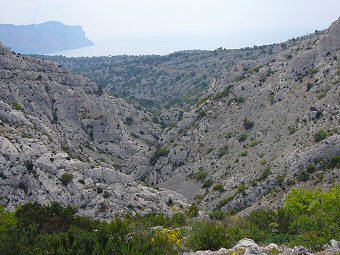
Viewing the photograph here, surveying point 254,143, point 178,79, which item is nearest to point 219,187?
point 254,143

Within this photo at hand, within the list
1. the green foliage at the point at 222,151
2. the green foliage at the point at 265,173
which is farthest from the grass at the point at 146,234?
the green foliage at the point at 222,151

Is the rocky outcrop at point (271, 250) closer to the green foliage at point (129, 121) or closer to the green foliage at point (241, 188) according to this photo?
the green foliage at point (241, 188)

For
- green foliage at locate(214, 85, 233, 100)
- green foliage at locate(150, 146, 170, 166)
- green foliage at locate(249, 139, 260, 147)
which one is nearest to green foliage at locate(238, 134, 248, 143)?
green foliage at locate(249, 139, 260, 147)

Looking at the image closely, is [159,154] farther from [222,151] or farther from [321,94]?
[321,94]

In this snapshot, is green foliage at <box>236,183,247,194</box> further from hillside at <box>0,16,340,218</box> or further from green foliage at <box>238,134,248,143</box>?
green foliage at <box>238,134,248,143</box>

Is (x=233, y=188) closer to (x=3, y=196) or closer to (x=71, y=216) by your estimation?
(x=3, y=196)

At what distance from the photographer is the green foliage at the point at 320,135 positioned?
40.7 m

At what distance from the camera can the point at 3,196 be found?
33000 millimetres

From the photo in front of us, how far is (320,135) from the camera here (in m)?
41.2

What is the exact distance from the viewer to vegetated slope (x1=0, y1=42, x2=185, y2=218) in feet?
116

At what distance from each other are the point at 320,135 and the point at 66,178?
27.4 m

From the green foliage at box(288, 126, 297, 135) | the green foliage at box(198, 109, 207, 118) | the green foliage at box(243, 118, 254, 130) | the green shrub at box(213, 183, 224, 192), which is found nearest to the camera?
the green shrub at box(213, 183, 224, 192)

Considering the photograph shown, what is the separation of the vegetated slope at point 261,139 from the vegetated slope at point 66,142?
268 inches

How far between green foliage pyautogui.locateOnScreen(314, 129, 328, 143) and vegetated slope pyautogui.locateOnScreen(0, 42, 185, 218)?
55.2 feet
